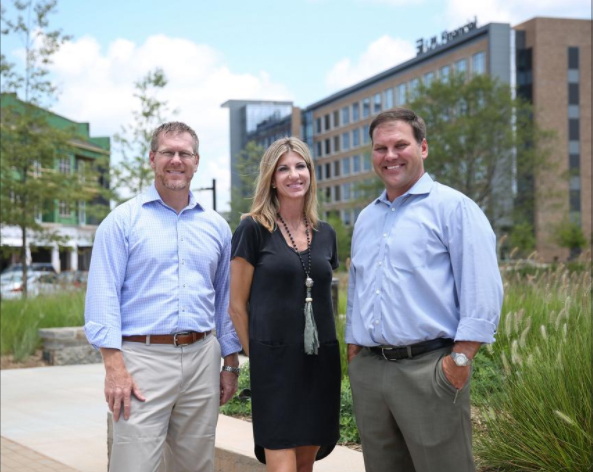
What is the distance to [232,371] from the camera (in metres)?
4.29

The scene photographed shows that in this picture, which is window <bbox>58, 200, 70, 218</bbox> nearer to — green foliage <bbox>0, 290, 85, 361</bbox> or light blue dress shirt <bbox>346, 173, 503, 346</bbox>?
green foliage <bbox>0, 290, 85, 361</bbox>

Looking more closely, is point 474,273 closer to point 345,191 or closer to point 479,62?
point 479,62

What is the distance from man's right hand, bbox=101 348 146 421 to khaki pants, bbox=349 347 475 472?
1.12 metres

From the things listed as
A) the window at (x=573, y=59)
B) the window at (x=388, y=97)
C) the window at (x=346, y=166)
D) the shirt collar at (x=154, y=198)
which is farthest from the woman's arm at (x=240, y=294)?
the window at (x=346, y=166)

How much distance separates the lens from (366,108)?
9050 cm

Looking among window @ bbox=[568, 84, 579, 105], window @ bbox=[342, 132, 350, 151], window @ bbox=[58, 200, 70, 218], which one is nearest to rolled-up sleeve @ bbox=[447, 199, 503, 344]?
window @ bbox=[58, 200, 70, 218]

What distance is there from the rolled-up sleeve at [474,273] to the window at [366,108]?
87.4m

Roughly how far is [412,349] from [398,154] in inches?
34.5

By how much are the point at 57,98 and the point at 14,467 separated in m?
14.8

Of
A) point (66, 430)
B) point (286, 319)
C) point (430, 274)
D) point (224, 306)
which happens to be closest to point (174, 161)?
point (224, 306)

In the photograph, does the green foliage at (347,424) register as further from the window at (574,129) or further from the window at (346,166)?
the window at (346,166)

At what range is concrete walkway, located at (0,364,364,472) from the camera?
211 inches

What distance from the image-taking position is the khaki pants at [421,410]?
3.33 meters

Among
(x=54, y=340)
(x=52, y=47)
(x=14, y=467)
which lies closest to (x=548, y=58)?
(x=52, y=47)
